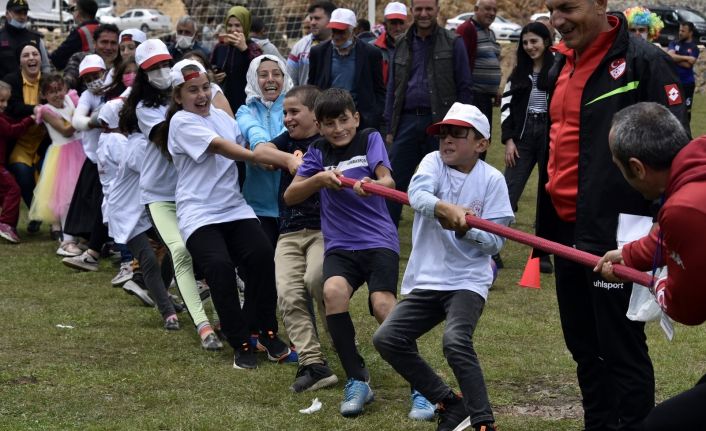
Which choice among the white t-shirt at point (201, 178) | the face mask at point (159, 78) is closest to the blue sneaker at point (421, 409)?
the white t-shirt at point (201, 178)

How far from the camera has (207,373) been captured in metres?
6.70

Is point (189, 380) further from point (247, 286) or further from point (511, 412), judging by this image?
point (511, 412)

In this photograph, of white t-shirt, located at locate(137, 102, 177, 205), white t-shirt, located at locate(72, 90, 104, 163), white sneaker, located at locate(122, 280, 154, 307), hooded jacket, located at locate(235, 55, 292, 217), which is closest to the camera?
hooded jacket, located at locate(235, 55, 292, 217)

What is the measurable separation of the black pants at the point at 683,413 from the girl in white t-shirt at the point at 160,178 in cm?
403

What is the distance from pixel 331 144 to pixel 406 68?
12.2 ft

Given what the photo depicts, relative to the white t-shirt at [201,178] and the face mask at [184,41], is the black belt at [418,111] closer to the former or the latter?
the white t-shirt at [201,178]

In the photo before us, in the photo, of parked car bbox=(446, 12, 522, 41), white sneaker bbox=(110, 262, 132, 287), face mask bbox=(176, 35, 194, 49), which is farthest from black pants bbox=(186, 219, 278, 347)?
parked car bbox=(446, 12, 522, 41)

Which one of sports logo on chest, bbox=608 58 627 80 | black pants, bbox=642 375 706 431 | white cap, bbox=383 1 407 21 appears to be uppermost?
sports logo on chest, bbox=608 58 627 80

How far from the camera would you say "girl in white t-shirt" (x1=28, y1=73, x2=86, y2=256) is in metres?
11.4

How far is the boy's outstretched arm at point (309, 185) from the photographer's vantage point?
Result: 5863mm

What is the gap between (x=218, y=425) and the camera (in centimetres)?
563

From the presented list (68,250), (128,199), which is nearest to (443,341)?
(128,199)

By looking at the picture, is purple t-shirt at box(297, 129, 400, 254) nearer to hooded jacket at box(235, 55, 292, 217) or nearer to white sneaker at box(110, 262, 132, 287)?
hooded jacket at box(235, 55, 292, 217)

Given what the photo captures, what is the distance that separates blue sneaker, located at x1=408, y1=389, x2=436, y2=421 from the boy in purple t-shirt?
0.27 m
